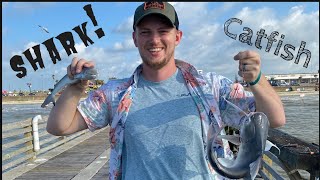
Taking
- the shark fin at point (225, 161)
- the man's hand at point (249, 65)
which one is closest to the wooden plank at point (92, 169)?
the shark fin at point (225, 161)

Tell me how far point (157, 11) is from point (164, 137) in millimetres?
739

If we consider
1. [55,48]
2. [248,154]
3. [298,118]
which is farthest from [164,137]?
[298,118]

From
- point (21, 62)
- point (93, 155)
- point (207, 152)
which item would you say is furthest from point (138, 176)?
point (93, 155)

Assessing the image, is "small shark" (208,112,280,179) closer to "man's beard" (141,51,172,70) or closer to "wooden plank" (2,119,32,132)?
"man's beard" (141,51,172,70)

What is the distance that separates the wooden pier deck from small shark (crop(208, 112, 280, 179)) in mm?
5296

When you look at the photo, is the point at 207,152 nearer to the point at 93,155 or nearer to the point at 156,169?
the point at 156,169

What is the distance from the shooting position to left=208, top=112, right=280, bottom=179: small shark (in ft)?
7.28

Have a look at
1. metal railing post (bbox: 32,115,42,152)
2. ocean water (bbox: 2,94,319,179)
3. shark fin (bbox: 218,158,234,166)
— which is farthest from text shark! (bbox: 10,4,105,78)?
metal railing post (bbox: 32,115,42,152)

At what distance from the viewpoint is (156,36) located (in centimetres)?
229

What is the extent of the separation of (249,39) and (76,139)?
768 centimetres

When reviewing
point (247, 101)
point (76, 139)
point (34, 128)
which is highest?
point (247, 101)

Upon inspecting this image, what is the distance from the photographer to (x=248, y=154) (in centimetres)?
231

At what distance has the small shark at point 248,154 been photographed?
2.22m

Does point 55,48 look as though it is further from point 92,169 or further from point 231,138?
point 92,169
